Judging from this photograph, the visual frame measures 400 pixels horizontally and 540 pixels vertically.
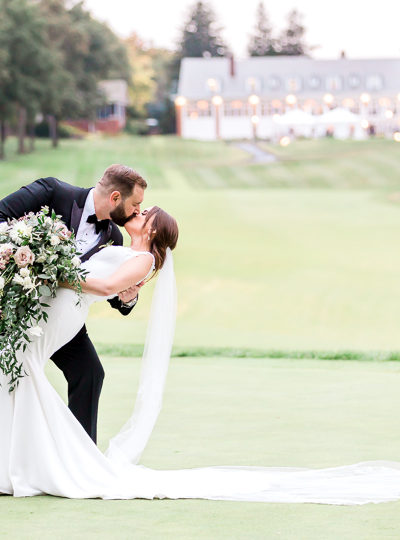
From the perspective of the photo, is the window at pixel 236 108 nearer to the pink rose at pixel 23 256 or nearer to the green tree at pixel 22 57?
the green tree at pixel 22 57

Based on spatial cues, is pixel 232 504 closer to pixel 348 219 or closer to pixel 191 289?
pixel 191 289

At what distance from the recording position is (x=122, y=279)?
494 centimetres

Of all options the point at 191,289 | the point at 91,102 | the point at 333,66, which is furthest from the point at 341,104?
the point at 191,289

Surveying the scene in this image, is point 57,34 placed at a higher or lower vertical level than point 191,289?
higher

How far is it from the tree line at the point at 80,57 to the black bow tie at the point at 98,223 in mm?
43971

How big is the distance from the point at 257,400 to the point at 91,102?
62637mm

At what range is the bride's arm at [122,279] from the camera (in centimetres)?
490

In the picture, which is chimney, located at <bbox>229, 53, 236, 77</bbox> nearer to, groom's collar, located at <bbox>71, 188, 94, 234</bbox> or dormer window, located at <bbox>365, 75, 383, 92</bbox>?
dormer window, located at <bbox>365, 75, 383, 92</bbox>

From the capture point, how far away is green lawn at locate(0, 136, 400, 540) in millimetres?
4277

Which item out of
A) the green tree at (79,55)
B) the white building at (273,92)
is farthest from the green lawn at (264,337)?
the white building at (273,92)

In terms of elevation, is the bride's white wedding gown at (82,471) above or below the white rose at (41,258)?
below

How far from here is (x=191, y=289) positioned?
19.4 m

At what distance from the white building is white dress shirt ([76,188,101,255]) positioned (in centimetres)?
6670

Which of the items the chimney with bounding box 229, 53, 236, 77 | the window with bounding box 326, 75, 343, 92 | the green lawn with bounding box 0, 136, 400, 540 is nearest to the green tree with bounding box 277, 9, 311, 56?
the chimney with bounding box 229, 53, 236, 77
